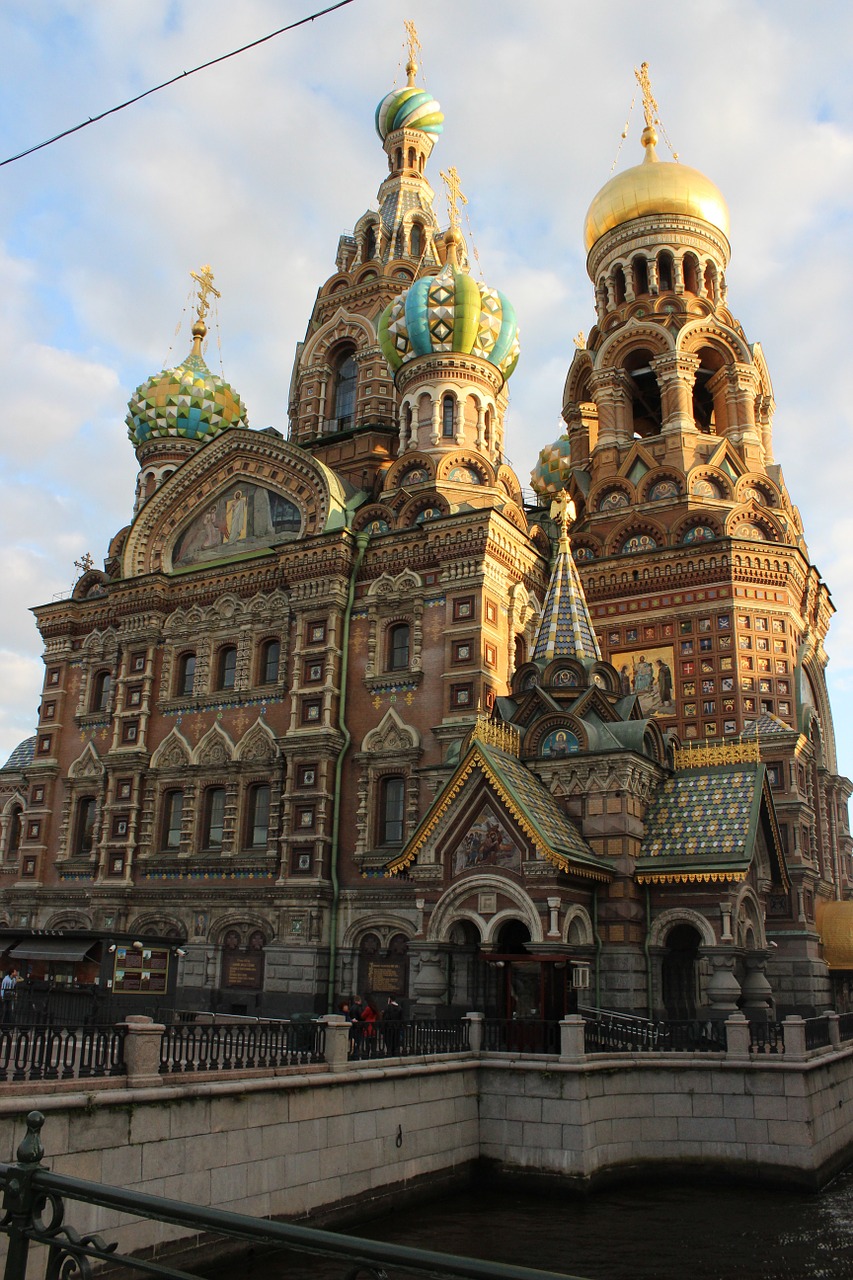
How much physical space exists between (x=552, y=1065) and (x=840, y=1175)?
463 cm

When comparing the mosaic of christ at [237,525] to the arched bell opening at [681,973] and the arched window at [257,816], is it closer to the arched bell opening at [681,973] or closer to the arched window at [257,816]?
the arched window at [257,816]

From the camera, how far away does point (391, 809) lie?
2283cm

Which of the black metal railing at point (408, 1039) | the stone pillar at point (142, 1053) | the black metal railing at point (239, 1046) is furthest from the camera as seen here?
the black metal railing at point (408, 1039)

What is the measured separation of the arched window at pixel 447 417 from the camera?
26.4 meters

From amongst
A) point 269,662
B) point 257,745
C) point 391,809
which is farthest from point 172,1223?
point 269,662

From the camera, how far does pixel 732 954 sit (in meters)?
16.4

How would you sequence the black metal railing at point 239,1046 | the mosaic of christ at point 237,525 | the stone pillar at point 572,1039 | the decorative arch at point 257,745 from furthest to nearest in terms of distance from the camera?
1. the mosaic of christ at point 237,525
2. the decorative arch at point 257,745
3. the stone pillar at point 572,1039
4. the black metal railing at point 239,1046

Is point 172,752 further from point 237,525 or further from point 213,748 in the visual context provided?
point 237,525

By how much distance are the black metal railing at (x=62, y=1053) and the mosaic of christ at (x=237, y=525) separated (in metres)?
17.4

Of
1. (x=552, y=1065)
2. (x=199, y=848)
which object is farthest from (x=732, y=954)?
(x=199, y=848)

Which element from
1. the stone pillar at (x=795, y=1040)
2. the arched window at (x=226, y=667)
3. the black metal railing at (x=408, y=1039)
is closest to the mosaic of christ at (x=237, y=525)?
the arched window at (x=226, y=667)

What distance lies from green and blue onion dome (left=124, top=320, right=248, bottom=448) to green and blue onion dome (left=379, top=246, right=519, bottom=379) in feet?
24.1

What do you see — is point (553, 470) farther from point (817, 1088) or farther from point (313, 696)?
point (817, 1088)

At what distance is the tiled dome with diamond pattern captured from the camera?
3253 centimetres
